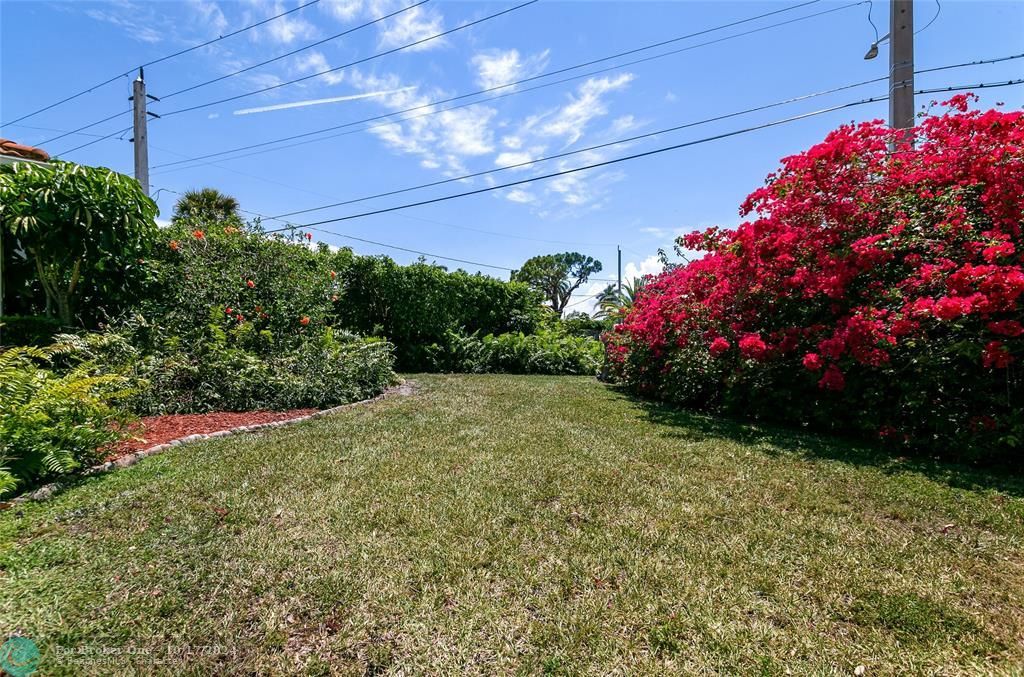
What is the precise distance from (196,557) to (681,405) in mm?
6316

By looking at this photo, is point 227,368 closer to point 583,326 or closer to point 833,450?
point 833,450

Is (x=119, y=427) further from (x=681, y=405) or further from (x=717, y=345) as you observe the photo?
(x=681, y=405)

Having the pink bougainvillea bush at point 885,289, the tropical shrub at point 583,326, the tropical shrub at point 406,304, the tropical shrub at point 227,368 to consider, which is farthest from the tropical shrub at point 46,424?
the tropical shrub at point 583,326

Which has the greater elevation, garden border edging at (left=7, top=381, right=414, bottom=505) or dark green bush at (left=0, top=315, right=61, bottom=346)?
dark green bush at (left=0, top=315, right=61, bottom=346)

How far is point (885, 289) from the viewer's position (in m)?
4.71

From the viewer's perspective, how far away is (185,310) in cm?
660

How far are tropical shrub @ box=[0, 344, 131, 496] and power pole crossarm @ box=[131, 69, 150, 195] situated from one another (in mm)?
10173

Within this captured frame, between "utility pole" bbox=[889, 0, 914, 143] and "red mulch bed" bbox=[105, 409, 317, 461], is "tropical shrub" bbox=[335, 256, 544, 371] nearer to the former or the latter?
"red mulch bed" bbox=[105, 409, 317, 461]

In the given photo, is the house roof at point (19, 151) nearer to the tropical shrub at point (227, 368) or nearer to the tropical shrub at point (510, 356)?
the tropical shrub at point (227, 368)

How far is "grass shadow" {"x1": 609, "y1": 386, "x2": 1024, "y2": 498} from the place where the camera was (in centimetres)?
366

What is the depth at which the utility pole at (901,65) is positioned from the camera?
620cm

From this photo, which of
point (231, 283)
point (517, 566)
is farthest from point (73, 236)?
point (517, 566)

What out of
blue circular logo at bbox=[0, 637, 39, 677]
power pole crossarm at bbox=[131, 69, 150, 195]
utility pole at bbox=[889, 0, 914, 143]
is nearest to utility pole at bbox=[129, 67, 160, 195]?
power pole crossarm at bbox=[131, 69, 150, 195]

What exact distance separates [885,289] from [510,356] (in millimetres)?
8509
